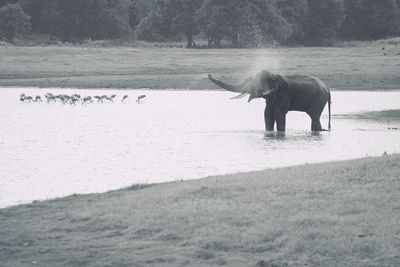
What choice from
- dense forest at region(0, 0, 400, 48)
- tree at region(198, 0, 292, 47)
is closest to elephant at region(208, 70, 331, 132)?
tree at region(198, 0, 292, 47)

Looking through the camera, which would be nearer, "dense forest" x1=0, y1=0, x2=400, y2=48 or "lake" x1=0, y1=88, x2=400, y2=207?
"lake" x1=0, y1=88, x2=400, y2=207

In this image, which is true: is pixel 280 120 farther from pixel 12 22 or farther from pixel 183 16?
pixel 12 22

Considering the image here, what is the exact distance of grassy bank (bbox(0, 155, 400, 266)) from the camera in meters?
10.4

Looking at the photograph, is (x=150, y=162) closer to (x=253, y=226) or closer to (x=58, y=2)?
(x=253, y=226)

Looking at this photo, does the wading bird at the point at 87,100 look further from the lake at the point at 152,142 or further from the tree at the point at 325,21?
the tree at the point at 325,21

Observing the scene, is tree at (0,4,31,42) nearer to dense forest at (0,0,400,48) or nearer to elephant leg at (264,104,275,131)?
dense forest at (0,0,400,48)

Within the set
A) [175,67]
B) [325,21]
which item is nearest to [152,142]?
[175,67]

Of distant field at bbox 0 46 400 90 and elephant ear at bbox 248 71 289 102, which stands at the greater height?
elephant ear at bbox 248 71 289 102

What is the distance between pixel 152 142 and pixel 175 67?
111 ft

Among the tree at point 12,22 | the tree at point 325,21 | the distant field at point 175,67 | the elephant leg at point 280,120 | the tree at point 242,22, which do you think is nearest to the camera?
the elephant leg at point 280,120

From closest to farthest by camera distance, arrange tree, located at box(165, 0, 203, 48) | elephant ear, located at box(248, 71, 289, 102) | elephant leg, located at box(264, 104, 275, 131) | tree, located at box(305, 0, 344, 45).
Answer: elephant ear, located at box(248, 71, 289, 102)
elephant leg, located at box(264, 104, 275, 131)
tree, located at box(165, 0, 203, 48)
tree, located at box(305, 0, 344, 45)

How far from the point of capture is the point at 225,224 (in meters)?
11.5

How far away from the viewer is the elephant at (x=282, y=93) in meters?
26.1

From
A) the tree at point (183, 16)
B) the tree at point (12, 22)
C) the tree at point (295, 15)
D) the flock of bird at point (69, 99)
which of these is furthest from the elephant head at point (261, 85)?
the tree at point (12, 22)
